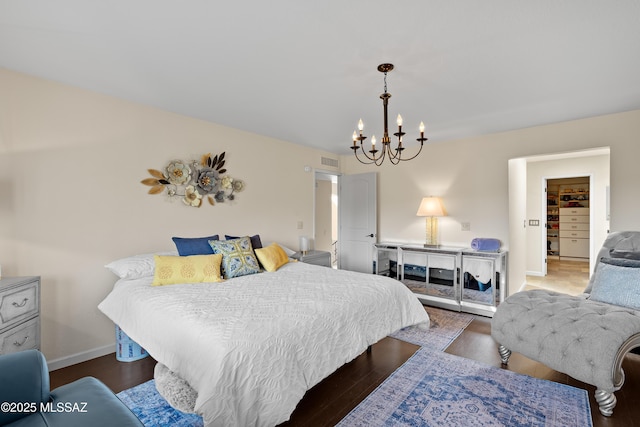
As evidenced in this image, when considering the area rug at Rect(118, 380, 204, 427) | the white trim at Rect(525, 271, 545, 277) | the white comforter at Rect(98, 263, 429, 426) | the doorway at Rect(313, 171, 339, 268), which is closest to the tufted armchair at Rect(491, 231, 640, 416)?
the white comforter at Rect(98, 263, 429, 426)

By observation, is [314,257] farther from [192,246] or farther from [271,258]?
[192,246]

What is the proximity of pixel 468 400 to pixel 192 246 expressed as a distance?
268cm

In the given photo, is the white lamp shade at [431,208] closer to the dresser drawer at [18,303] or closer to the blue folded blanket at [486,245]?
the blue folded blanket at [486,245]

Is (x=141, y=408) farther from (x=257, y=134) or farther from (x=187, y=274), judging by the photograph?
(x=257, y=134)

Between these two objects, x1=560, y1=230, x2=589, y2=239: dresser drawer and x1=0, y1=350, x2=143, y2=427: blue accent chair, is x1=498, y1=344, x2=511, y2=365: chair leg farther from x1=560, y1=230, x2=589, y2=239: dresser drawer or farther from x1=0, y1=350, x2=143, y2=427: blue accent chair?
x1=560, y1=230, x2=589, y2=239: dresser drawer

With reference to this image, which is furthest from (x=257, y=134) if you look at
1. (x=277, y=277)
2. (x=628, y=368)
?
(x=628, y=368)

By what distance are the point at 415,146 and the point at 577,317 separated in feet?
10.4

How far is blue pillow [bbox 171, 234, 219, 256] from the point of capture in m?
2.97

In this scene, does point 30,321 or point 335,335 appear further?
point 30,321

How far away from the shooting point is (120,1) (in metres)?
1.56

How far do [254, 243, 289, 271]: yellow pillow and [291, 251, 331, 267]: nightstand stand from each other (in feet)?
2.62

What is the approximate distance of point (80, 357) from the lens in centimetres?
268

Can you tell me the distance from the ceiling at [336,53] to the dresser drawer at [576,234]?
5.78 m

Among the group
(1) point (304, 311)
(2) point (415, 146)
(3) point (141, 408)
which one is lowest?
(3) point (141, 408)
